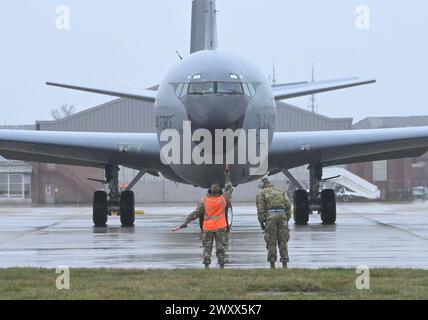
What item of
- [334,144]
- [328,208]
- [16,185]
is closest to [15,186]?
[16,185]

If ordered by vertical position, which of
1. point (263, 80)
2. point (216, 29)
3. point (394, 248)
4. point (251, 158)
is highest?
point (216, 29)

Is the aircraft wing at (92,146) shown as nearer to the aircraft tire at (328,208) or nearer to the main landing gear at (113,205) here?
the main landing gear at (113,205)

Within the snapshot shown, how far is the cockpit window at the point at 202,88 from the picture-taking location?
975 inches

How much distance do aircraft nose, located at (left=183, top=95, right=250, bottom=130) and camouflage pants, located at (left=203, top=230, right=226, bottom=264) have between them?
7.67m

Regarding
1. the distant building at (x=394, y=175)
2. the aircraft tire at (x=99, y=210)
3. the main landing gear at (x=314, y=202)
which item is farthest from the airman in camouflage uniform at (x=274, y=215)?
the distant building at (x=394, y=175)

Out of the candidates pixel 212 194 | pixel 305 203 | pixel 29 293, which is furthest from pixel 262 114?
pixel 29 293

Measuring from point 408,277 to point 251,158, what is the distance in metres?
11.9

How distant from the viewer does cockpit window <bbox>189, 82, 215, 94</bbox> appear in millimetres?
24766

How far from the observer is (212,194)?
1727 centimetres

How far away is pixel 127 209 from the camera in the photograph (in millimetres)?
29828

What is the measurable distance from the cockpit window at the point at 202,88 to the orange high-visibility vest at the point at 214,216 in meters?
8.00

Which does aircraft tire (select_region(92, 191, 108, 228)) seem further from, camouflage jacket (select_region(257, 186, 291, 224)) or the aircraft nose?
camouflage jacket (select_region(257, 186, 291, 224))

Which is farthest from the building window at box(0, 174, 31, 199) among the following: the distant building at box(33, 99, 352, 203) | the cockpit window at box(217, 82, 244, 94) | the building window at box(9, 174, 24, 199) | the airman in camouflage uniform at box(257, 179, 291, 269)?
the airman in camouflage uniform at box(257, 179, 291, 269)

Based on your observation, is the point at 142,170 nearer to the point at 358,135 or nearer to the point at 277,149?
the point at 277,149
